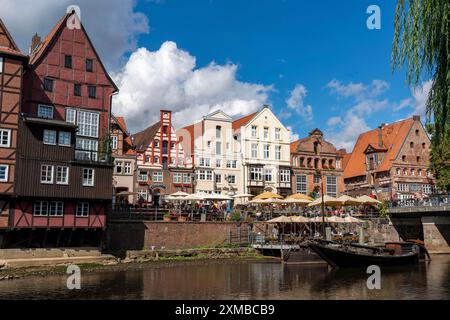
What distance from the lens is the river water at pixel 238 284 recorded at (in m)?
25.8

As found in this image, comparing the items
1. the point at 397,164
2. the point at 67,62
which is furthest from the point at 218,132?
the point at 397,164

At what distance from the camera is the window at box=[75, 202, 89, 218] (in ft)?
129

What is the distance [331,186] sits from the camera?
230 feet

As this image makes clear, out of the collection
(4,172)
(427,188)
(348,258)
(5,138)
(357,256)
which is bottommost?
(348,258)

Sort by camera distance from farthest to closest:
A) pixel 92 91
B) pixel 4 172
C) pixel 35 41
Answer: pixel 35 41 < pixel 92 91 < pixel 4 172

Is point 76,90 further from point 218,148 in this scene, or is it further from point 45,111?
point 218,148

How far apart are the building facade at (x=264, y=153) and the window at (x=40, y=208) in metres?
30.1

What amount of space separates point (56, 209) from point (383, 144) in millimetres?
50744

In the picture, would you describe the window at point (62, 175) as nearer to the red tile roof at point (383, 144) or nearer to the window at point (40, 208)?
the window at point (40, 208)

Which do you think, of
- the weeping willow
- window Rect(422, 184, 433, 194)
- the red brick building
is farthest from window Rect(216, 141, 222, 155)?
the weeping willow

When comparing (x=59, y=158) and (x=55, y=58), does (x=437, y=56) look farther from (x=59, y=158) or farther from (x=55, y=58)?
(x=55, y=58)

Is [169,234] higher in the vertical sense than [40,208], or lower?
lower

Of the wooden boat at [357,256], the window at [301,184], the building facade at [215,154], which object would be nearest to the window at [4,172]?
the wooden boat at [357,256]
